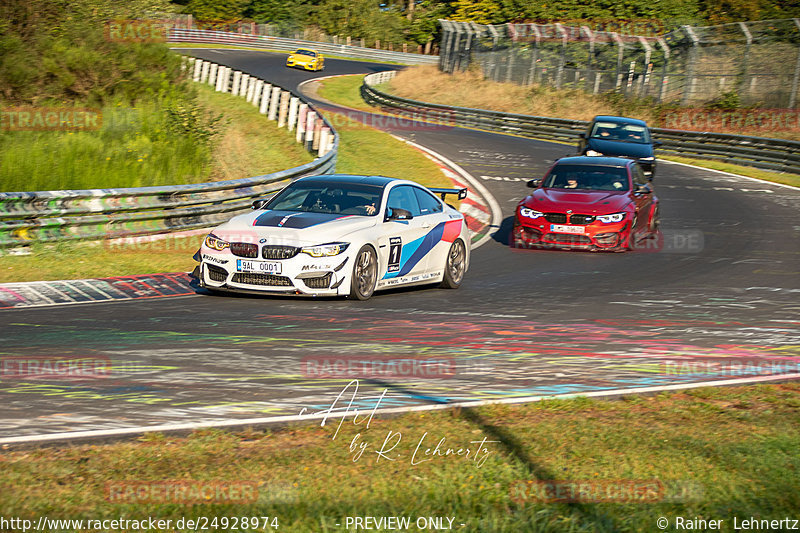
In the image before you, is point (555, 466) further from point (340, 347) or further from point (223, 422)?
point (340, 347)

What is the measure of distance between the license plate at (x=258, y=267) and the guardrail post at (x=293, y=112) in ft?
52.8

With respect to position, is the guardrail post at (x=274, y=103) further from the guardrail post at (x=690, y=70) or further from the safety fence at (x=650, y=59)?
the guardrail post at (x=690, y=70)

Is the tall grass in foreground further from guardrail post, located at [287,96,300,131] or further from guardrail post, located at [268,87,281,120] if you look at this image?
guardrail post, located at [268,87,281,120]

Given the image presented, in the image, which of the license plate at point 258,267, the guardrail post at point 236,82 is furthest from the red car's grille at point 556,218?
the guardrail post at point 236,82

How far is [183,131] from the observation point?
19797 mm

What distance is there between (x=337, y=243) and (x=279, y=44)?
68198mm

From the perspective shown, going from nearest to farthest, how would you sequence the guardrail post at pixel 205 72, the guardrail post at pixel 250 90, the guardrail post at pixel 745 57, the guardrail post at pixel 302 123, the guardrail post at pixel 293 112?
the guardrail post at pixel 302 123 → the guardrail post at pixel 293 112 → the guardrail post at pixel 250 90 → the guardrail post at pixel 745 57 → the guardrail post at pixel 205 72

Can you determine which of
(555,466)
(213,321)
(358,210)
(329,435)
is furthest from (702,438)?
(358,210)

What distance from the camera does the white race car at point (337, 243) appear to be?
10.9 metres

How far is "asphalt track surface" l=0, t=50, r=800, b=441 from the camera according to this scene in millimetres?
6613

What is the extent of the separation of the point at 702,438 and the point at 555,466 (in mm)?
1249

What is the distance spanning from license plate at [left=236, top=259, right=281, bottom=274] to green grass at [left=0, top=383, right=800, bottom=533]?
486 centimetres

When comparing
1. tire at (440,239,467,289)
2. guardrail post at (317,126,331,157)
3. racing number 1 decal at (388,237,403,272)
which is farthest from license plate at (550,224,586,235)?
guardrail post at (317,126,331,157)
